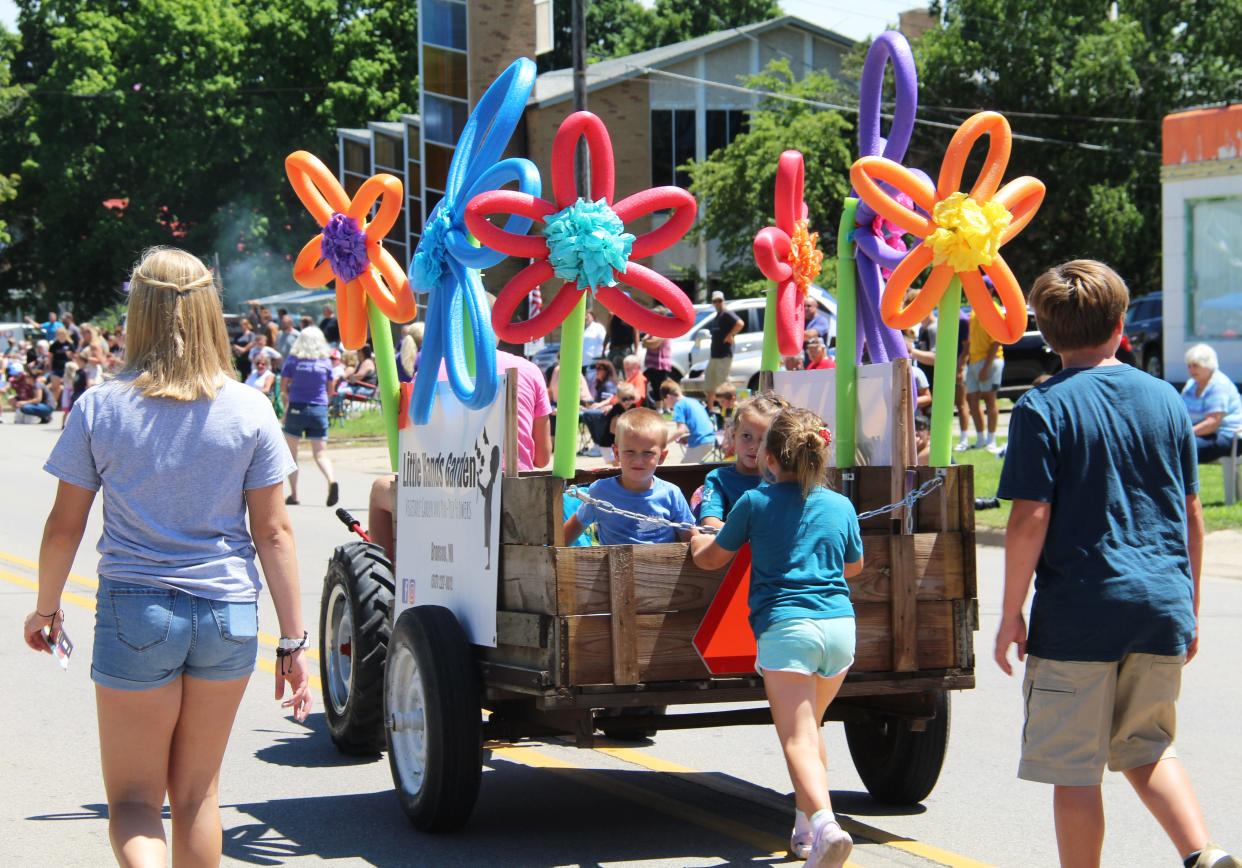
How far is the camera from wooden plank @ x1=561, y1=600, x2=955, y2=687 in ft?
16.8

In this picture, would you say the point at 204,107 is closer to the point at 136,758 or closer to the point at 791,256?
the point at 791,256

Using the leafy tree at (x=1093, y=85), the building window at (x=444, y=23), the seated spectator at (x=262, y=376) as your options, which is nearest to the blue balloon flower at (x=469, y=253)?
the seated spectator at (x=262, y=376)

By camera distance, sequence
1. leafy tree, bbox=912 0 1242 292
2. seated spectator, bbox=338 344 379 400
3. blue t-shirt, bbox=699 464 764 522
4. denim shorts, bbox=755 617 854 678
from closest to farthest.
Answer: denim shorts, bbox=755 617 854 678 → blue t-shirt, bbox=699 464 764 522 → seated spectator, bbox=338 344 379 400 → leafy tree, bbox=912 0 1242 292

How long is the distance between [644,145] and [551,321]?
38.6 meters

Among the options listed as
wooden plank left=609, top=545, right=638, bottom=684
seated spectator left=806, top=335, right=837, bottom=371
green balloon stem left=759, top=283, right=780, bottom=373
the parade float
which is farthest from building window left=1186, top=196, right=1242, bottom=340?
wooden plank left=609, top=545, right=638, bottom=684

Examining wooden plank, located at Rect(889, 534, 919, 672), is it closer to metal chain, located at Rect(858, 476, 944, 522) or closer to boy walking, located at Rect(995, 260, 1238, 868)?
metal chain, located at Rect(858, 476, 944, 522)

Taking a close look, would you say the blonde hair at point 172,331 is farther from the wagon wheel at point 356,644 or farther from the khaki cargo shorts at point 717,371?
the khaki cargo shorts at point 717,371

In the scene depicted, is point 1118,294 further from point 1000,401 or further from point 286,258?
point 286,258

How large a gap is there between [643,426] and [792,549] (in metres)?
0.91

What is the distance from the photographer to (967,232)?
5.43 metres

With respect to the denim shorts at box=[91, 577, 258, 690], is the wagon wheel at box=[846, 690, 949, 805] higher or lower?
lower

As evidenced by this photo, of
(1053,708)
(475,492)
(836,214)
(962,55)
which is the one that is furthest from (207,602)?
(962,55)

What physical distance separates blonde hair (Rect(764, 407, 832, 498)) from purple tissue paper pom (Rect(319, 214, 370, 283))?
2004mm

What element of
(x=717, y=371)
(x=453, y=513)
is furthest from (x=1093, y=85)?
(x=453, y=513)
